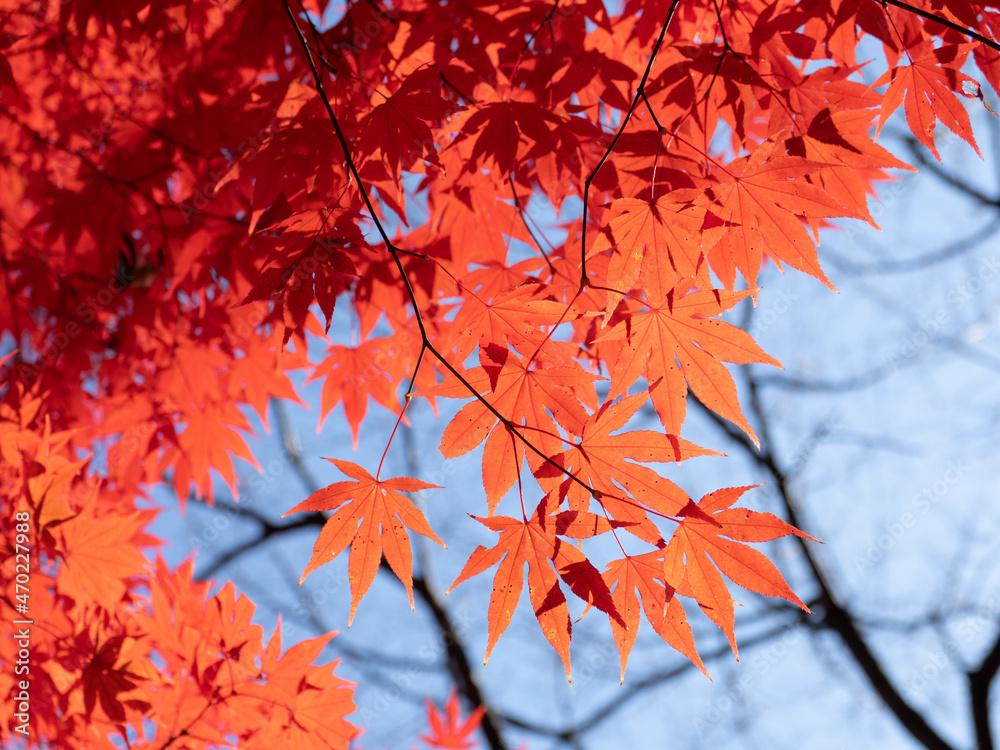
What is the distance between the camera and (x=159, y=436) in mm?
2352

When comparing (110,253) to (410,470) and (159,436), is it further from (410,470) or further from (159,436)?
(410,470)

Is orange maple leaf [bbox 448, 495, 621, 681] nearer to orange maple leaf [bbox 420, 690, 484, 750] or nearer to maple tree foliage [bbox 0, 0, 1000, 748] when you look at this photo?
maple tree foliage [bbox 0, 0, 1000, 748]

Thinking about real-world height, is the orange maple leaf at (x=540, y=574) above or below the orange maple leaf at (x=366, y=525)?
below

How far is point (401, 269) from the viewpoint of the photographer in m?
1.02

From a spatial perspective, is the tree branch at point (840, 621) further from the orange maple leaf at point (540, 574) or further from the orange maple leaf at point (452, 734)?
the orange maple leaf at point (540, 574)

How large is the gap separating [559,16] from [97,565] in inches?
75.9

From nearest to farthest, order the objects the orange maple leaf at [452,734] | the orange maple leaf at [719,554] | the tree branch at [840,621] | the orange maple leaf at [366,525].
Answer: the orange maple leaf at [719,554] → the orange maple leaf at [366,525] → the orange maple leaf at [452,734] → the tree branch at [840,621]

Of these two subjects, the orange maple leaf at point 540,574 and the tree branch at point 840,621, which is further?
the tree branch at point 840,621

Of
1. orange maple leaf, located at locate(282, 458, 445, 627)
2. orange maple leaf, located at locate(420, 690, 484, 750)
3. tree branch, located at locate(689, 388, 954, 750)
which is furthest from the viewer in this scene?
tree branch, located at locate(689, 388, 954, 750)

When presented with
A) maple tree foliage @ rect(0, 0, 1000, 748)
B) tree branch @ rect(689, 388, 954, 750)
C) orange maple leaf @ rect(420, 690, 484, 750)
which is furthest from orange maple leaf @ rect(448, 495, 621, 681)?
tree branch @ rect(689, 388, 954, 750)

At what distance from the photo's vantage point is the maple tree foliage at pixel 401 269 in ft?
3.56

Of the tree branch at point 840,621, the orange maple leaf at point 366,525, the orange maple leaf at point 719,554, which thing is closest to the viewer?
the orange maple leaf at point 719,554

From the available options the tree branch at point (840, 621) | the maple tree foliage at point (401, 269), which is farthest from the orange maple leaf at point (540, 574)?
the tree branch at point (840, 621)

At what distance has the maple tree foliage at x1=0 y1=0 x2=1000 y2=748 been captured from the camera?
1084 millimetres
